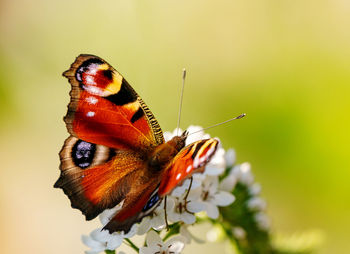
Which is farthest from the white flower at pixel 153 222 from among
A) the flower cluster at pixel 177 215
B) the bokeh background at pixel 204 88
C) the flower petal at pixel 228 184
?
the bokeh background at pixel 204 88

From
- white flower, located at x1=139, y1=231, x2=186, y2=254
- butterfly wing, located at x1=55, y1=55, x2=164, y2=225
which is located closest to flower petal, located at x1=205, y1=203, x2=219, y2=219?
white flower, located at x1=139, y1=231, x2=186, y2=254

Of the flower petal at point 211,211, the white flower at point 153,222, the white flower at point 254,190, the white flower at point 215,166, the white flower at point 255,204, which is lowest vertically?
the white flower at point 153,222

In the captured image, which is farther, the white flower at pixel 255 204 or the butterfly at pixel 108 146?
the white flower at pixel 255 204

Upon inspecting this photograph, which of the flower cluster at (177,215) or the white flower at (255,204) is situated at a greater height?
the white flower at (255,204)

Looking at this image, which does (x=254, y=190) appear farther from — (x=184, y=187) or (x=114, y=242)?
(x=114, y=242)

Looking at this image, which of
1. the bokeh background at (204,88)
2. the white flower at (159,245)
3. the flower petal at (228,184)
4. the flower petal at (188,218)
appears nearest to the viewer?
the white flower at (159,245)

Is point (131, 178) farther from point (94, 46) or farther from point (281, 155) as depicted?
point (94, 46)

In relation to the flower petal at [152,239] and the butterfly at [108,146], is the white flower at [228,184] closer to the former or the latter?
the butterfly at [108,146]

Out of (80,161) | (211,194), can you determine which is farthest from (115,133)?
(211,194)
